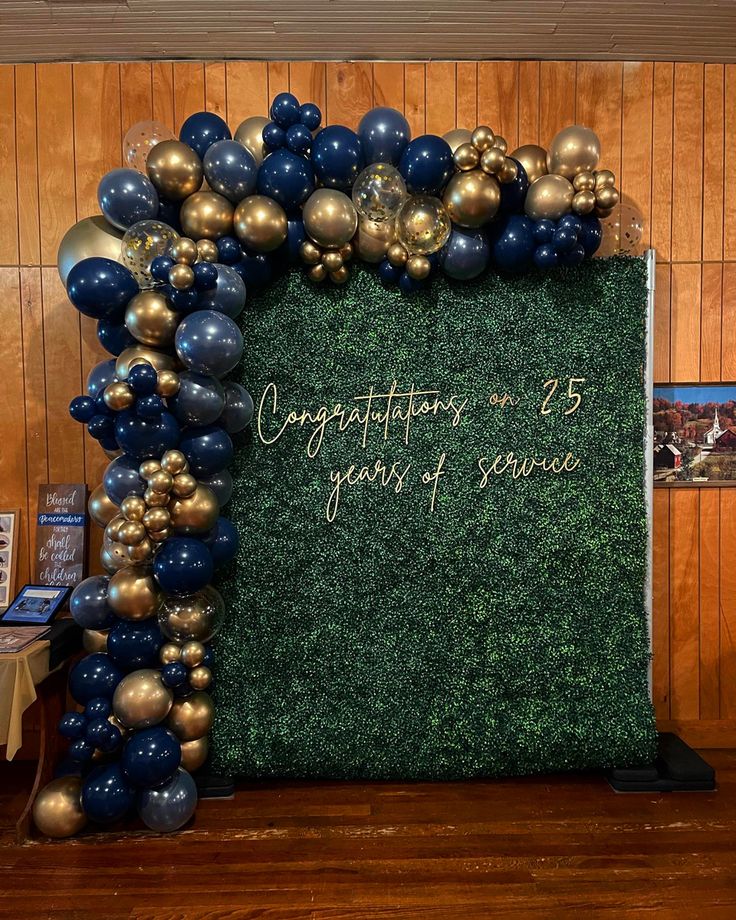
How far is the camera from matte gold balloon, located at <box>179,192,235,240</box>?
2545mm

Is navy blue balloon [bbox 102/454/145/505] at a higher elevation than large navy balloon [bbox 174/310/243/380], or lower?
lower

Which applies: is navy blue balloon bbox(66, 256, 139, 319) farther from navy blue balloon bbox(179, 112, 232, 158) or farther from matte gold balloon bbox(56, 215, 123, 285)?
navy blue balloon bbox(179, 112, 232, 158)

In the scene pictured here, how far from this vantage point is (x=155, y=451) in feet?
7.95

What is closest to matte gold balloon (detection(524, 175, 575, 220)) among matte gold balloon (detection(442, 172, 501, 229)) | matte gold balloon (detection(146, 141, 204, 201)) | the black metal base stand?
matte gold balloon (detection(442, 172, 501, 229))

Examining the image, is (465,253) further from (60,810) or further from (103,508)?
(60,810)

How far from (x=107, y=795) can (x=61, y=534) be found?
3.79 feet

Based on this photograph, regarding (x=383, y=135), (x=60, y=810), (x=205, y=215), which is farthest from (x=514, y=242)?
(x=60, y=810)

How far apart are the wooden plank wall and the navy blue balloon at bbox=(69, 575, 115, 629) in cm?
68

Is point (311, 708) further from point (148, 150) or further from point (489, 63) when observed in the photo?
point (489, 63)

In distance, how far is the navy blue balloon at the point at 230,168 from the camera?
2.51 m

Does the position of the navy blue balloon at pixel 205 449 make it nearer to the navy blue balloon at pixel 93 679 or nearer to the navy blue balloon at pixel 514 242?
the navy blue balloon at pixel 93 679

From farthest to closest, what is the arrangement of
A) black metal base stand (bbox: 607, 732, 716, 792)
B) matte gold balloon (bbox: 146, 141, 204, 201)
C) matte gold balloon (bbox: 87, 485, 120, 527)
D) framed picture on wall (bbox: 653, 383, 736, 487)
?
framed picture on wall (bbox: 653, 383, 736, 487), black metal base stand (bbox: 607, 732, 716, 792), matte gold balloon (bbox: 87, 485, 120, 527), matte gold balloon (bbox: 146, 141, 204, 201)

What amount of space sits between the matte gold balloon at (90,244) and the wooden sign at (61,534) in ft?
3.27

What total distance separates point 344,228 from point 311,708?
1.98 meters
